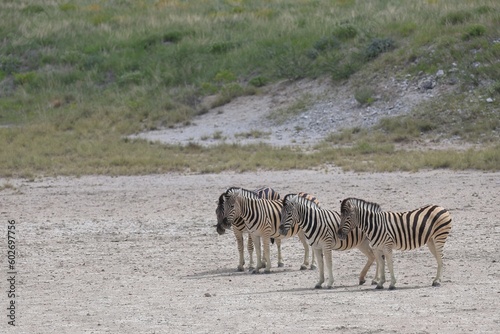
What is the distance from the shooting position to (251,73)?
104ft

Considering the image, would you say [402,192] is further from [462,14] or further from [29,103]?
[29,103]

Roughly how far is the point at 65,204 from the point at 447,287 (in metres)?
9.80

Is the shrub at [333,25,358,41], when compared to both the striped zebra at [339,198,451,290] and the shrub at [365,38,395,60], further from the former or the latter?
the striped zebra at [339,198,451,290]

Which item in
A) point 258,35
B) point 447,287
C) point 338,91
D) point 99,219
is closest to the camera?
point 447,287

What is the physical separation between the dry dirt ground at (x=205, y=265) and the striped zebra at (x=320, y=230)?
41 cm

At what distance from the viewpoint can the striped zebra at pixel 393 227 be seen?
41.2ft

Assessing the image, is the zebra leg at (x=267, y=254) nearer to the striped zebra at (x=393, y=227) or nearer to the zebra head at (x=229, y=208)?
the zebra head at (x=229, y=208)

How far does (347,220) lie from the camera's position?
12516mm

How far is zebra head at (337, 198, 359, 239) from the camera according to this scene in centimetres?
1251

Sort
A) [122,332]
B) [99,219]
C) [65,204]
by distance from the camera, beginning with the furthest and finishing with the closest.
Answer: [65,204], [99,219], [122,332]

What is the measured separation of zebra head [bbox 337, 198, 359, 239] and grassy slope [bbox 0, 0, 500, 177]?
9543mm

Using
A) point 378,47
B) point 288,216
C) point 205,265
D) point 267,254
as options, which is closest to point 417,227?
point 288,216

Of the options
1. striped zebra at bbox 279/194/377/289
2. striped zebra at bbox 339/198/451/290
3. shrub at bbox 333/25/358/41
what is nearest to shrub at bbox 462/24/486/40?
shrub at bbox 333/25/358/41

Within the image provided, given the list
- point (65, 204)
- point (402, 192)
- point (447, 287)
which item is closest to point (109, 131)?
point (65, 204)
